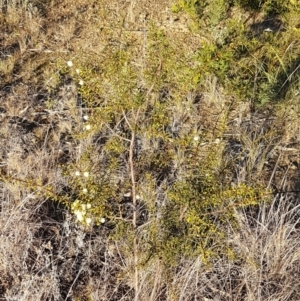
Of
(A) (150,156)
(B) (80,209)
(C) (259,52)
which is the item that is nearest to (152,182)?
(B) (80,209)

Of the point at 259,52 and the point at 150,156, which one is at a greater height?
the point at 259,52

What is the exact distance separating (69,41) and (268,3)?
1.59 m

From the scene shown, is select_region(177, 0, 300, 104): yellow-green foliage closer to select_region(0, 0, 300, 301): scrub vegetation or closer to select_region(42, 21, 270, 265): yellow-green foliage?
select_region(0, 0, 300, 301): scrub vegetation

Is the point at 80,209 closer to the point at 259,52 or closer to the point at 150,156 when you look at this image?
the point at 150,156

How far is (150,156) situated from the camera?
306 cm

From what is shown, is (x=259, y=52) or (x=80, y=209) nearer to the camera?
(x=80, y=209)

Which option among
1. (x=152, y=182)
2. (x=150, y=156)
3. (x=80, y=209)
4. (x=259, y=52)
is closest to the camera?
(x=80, y=209)

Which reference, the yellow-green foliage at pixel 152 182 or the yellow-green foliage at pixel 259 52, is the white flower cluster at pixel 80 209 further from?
the yellow-green foliage at pixel 259 52

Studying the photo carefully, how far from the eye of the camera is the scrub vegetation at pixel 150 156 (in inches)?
87.7

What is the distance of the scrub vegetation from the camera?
223 centimetres

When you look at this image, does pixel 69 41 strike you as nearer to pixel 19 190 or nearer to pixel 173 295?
pixel 19 190

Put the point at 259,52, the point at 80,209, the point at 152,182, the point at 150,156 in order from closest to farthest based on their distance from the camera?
the point at 80,209 < the point at 152,182 < the point at 150,156 < the point at 259,52

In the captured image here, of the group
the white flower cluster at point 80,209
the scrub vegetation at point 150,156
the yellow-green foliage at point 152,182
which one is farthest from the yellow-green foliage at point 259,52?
the white flower cluster at point 80,209

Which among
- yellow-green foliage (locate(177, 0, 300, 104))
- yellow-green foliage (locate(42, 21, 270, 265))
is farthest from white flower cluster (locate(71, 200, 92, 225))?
yellow-green foliage (locate(177, 0, 300, 104))
